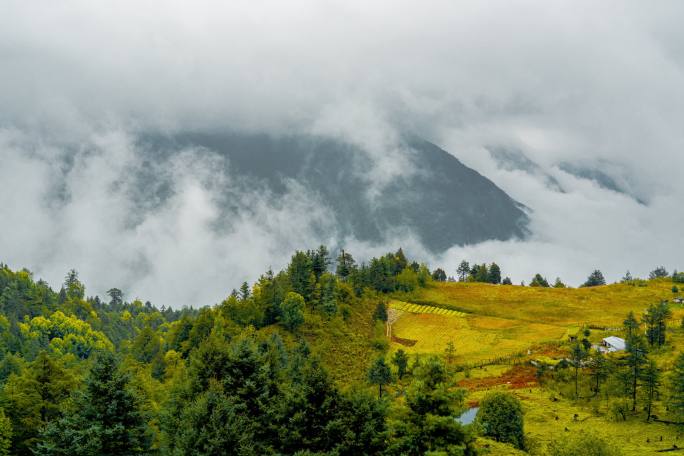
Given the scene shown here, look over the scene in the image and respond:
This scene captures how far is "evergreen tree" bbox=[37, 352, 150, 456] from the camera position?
44.5 m

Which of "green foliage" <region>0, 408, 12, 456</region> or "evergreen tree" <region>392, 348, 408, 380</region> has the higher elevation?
"evergreen tree" <region>392, 348, 408, 380</region>

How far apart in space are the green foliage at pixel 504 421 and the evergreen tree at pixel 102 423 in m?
34.8

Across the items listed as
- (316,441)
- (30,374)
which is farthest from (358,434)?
(30,374)

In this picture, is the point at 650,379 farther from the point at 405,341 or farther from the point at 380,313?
the point at 380,313

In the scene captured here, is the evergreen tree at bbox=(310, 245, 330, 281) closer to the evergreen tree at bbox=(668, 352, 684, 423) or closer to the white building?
the white building

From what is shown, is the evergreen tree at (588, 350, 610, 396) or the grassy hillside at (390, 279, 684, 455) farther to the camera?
the evergreen tree at (588, 350, 610, 396)

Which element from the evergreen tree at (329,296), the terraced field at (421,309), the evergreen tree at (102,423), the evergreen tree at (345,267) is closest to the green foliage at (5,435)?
the evergreen tree at (102,423)

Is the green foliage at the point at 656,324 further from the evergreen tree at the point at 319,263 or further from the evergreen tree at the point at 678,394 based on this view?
the evergreen tree at the point at 319,263

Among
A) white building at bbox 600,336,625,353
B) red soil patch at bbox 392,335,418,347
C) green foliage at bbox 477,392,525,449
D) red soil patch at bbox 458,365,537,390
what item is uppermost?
red soil patch at bbox 392,335,418,347

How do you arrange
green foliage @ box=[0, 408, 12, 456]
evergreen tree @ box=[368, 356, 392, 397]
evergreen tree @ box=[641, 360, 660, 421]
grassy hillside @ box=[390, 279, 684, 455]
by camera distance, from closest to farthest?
green foliage @ box=[0, 408, 12, 456] → grassy hillside @ box=[390, 279, 684, 455] → evergreen tree @ box=[641, 360, 660, 421] → evergreen tree @ box=[368, 356, 392, 397]

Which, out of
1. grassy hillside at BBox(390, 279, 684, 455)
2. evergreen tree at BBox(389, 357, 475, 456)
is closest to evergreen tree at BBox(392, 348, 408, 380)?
grassy hillside at BBox(390, 279, 684, 455)

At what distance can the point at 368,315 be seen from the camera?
15225cm

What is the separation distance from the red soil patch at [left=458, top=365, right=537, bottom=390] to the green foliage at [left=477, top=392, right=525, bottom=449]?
34.3 meters

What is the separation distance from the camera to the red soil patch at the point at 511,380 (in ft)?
310
